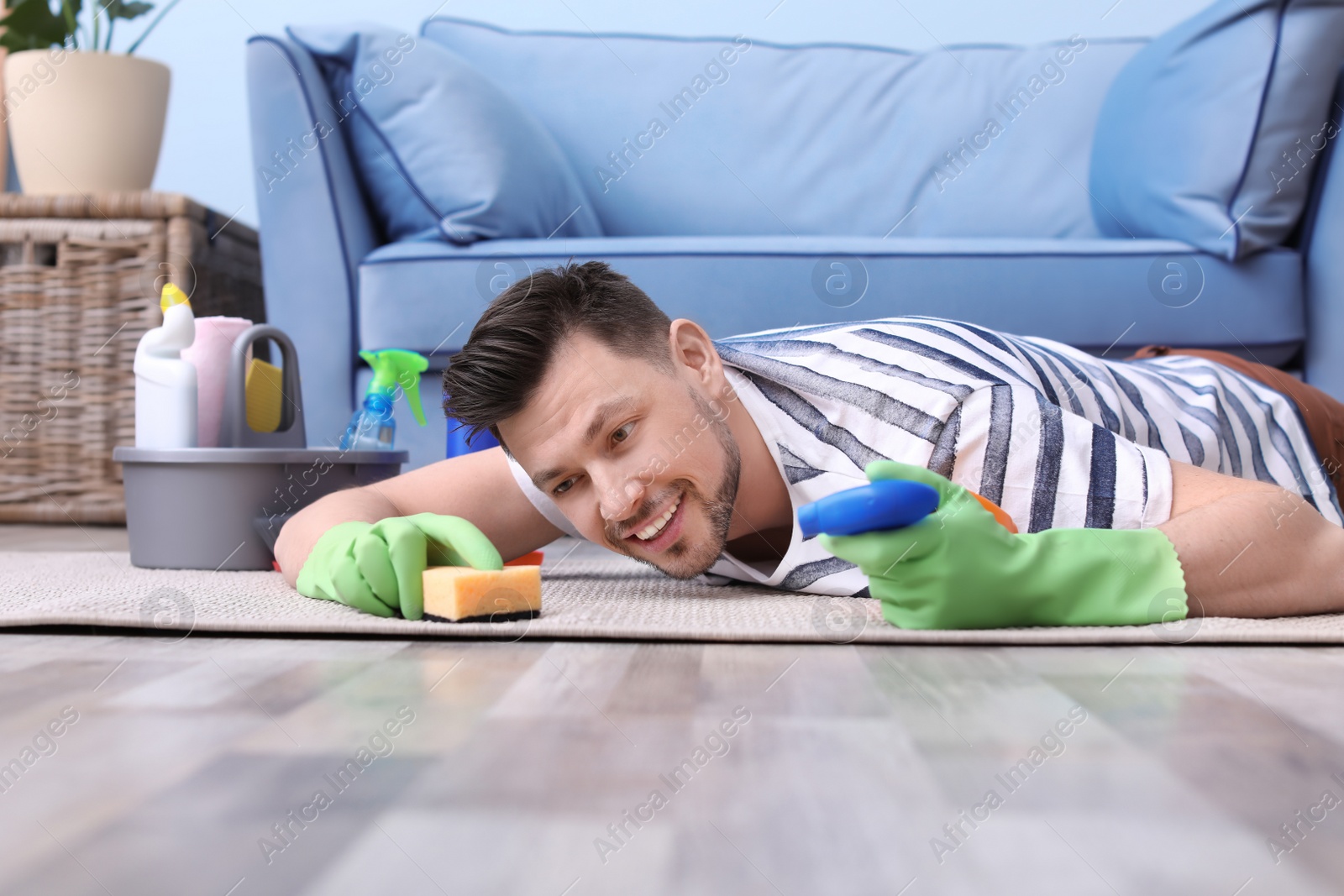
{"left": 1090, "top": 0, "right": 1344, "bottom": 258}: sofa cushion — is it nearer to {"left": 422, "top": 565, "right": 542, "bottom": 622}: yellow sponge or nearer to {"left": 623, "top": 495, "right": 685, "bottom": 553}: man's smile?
{"left": 623, "top": 495, "right": 685, "bottom": 553}: man's smile

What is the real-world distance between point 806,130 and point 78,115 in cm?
134

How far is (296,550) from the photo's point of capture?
3.27 ft

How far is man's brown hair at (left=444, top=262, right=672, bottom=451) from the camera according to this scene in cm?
90

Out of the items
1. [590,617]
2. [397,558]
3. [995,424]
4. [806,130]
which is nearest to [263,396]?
[397,558]

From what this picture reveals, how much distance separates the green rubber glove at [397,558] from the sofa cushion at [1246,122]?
48.6 inches

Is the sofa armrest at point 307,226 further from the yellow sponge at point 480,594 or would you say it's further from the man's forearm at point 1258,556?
the man's forearm at point 1258,556

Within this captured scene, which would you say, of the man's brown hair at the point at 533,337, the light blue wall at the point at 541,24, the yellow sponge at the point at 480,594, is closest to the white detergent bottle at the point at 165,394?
the man's brown hair at the point at 533,337

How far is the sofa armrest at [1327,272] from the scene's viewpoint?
147 centimetres

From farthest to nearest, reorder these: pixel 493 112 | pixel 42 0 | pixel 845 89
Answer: pixel 845 89
pixel 42 0
pixel 493 112

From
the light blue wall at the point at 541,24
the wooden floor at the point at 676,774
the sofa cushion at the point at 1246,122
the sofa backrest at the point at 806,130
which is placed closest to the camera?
the wooden floor at the point at 676,774

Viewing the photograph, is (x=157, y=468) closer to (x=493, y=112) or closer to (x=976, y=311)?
(x=493, y=112)

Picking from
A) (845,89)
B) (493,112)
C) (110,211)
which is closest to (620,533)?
(493,112)

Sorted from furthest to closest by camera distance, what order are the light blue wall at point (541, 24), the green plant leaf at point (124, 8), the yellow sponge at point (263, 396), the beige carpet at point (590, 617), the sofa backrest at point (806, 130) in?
the light blue wall at point (541, 24)
the sofa backrest at point (806, 130)
the green plant leaf at point (124, 8)
the yellow sponge at point (263, 396)
the beige carpet at point (590, 617)

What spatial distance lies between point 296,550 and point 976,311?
1.01m
